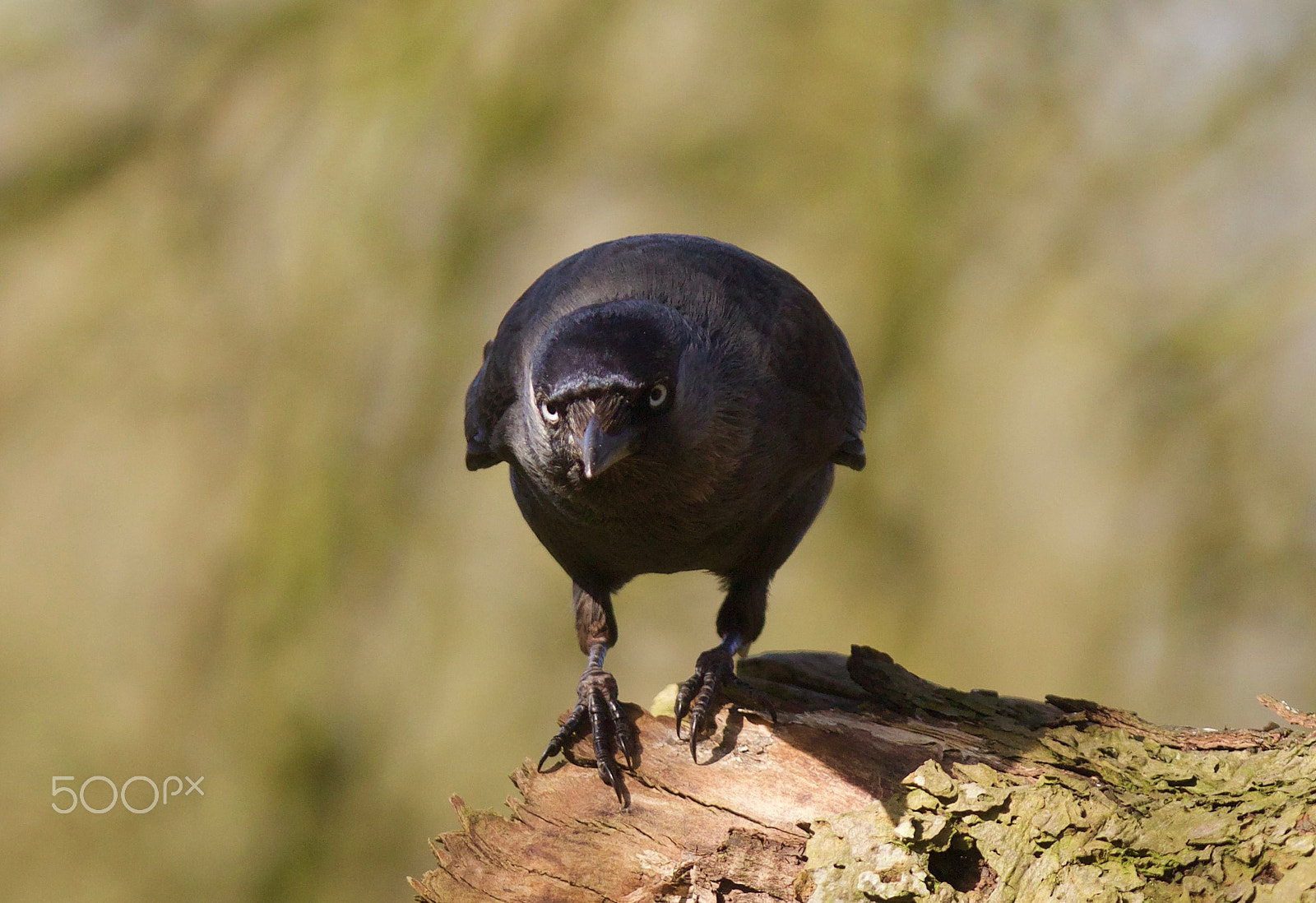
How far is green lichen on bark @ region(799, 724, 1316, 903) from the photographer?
2428mm

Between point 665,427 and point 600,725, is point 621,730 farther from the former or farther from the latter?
point 665,427

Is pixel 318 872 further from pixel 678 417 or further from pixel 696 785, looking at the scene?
pixel 678 417

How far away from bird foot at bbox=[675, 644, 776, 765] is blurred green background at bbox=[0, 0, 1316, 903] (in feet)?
9.81

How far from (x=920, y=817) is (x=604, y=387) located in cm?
135

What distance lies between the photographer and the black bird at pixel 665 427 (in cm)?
270

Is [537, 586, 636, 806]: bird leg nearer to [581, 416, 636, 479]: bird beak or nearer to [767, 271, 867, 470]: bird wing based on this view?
[581, 416, 636, 479]: bird beak

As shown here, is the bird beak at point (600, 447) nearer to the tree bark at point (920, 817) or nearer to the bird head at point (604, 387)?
the bird head at point (604, 387)

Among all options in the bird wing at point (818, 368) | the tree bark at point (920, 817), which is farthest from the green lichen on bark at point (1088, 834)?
the bird wing at point (818, 368)

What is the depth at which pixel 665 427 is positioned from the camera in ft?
9.15

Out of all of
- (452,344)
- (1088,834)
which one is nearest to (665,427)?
Answer: (1088,834)

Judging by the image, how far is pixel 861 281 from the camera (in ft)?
20.8

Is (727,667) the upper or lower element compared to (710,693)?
upper

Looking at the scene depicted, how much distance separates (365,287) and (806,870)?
5.15 meters

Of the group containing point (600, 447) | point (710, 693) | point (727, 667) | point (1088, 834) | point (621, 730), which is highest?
point (600, 447)
